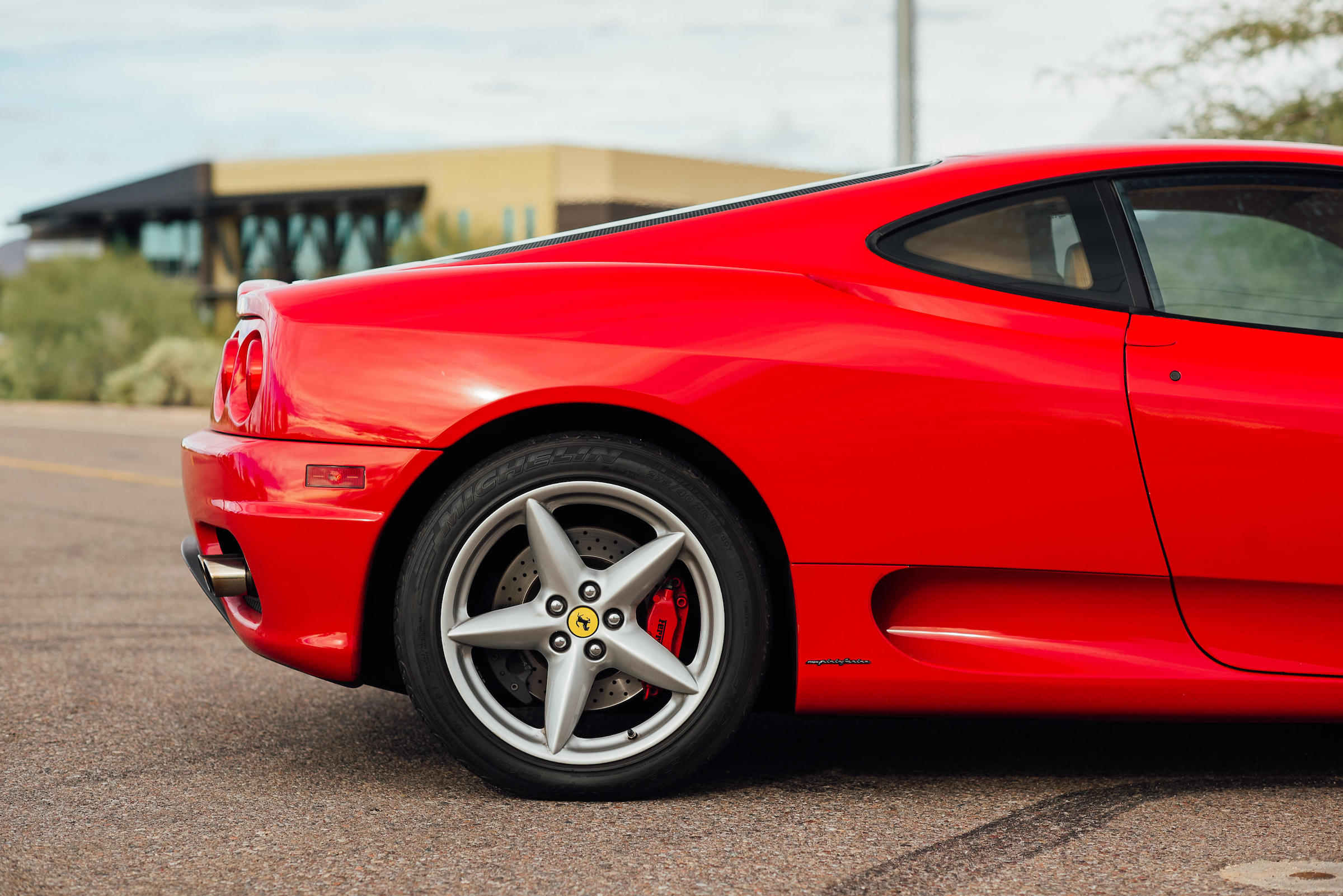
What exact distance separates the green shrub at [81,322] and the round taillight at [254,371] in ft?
82.1

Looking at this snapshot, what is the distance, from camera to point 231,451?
10.1 ft

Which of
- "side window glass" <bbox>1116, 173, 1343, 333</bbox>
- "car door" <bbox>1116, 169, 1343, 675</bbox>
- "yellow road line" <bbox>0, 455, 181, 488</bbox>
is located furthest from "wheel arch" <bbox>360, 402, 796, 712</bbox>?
"yellow road line" <bbox>0, 455, 181, 488</bbox>

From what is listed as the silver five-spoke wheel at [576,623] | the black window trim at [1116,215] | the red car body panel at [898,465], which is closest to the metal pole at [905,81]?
the black window trim at [1116,215]

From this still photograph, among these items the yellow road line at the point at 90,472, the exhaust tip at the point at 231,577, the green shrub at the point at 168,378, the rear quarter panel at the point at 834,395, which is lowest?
the green shrub at the point at 168,378

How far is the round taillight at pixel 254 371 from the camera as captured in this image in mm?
3125

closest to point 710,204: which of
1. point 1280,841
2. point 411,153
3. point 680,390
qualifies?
point 680,390

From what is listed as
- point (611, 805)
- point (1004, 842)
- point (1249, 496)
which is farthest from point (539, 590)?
point (1249, 496)

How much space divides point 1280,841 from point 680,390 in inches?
59.6

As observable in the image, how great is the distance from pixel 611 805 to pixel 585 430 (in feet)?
2.68

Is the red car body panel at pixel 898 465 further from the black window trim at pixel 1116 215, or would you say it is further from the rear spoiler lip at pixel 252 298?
the rear spoiler lip at pixel 252 298

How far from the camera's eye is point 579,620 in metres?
2.98

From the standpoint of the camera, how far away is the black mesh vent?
323 cm

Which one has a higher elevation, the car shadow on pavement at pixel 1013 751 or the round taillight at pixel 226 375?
the round taillight at pixel 226 375

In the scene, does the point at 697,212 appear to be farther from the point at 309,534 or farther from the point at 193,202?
the point at 193,202
